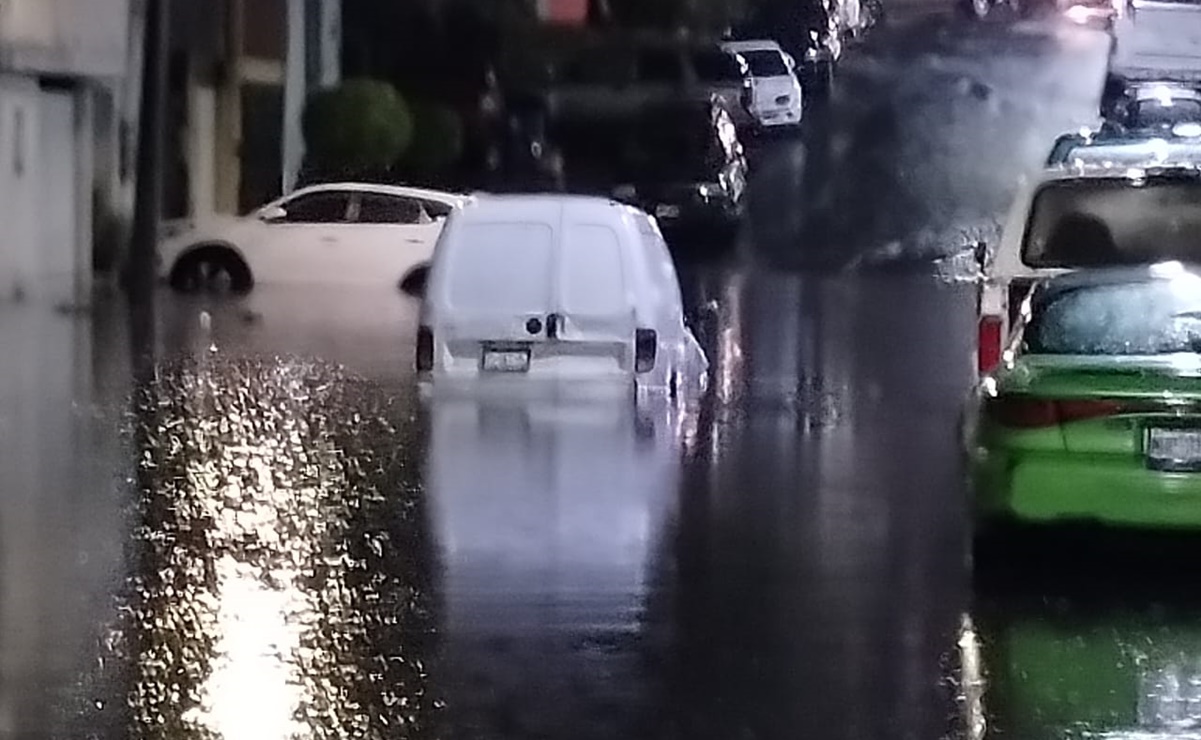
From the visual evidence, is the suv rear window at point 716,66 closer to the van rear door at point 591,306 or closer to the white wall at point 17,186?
the white wall at point 17,186

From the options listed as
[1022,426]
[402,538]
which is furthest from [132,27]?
[1022,426]

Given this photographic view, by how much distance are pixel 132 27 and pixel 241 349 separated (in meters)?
9.37

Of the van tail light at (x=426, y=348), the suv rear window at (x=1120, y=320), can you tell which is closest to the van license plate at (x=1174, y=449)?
the suv rear window at (x=1120, y=320)

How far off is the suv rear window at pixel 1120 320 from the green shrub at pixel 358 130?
2083 centimetres

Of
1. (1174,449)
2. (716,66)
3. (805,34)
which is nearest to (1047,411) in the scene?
(1174,449)

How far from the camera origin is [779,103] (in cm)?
3431

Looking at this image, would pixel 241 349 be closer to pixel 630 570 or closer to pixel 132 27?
pixel 132 27

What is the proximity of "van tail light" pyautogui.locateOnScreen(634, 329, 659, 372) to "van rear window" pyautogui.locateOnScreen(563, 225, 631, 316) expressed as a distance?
22 centimetres

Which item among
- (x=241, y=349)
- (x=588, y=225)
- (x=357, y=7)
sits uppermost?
(x=357, y=7)

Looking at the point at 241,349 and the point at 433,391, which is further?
the point at 241,349

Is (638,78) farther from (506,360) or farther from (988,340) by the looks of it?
(988,340)

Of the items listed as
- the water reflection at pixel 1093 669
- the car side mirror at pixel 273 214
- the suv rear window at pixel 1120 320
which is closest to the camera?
the water reflection at pixel 1093 669

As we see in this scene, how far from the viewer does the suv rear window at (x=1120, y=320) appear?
11.2 m

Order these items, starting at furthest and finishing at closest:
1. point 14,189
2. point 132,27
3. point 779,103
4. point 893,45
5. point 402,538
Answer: point 893,45, point 779,103, point 132,27, point 14,189, point 402,538
